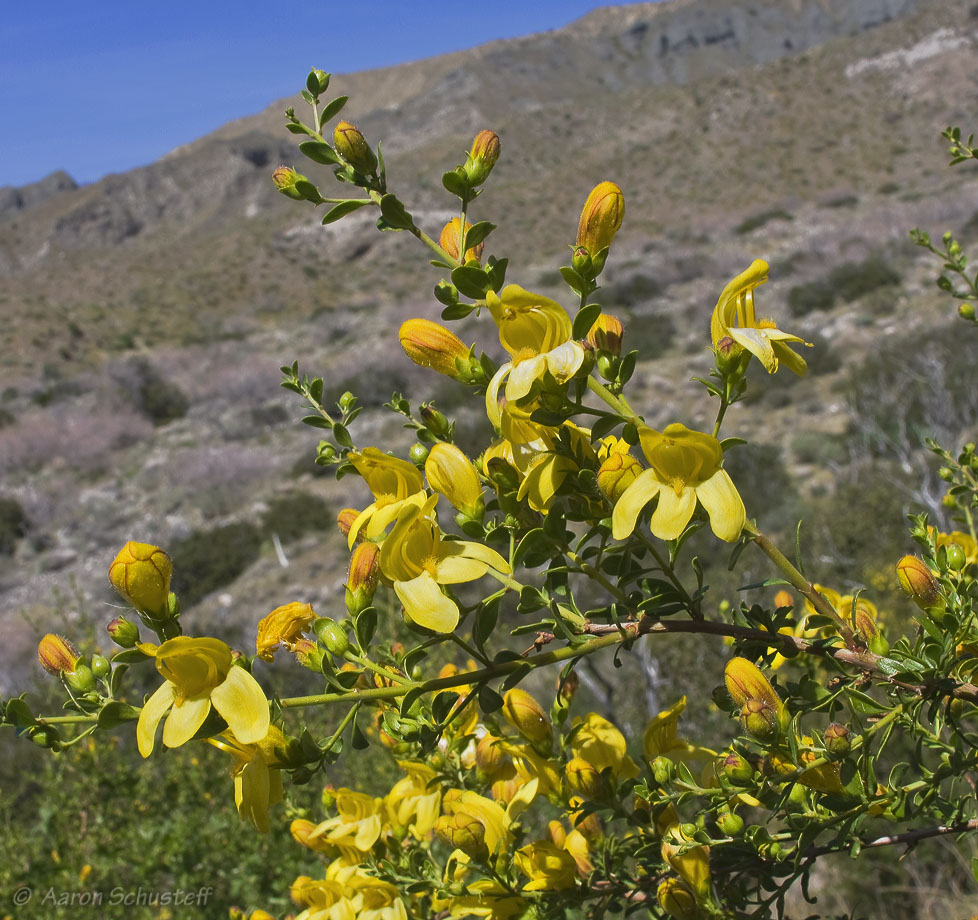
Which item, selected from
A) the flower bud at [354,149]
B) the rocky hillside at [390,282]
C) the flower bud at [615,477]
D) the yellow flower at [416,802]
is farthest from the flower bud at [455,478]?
the rocky hillside at [390,282]

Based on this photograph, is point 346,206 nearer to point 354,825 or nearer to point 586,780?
point 586,780

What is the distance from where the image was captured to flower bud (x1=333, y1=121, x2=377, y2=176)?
3.38ft

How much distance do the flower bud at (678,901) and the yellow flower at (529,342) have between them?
774 mm

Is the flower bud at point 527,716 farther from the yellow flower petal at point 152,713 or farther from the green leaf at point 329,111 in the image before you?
the green leaf at point 329,111

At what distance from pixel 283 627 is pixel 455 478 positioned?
13.0 inches

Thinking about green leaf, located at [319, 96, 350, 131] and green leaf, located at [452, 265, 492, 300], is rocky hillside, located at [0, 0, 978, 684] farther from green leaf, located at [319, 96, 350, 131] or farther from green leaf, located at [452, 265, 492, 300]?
green leaf, located at [452, 265, 492, 300]

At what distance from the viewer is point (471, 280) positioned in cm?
93

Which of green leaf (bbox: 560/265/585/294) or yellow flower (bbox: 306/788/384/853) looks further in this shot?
yellow flower (bbox: 306/788/384/853)

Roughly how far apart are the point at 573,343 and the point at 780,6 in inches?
2939

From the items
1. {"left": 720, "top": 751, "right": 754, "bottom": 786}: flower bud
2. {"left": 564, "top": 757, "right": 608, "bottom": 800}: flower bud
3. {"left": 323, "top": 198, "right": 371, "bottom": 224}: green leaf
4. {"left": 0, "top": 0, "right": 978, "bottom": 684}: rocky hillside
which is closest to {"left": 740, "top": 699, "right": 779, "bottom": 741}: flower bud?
{"left": 720, "top": 751, "right": 754, "bottom": 786}: flower bud

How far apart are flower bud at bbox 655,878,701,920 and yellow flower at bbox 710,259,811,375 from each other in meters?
0.77

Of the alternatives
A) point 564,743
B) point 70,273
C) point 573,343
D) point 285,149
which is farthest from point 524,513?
point 285,149

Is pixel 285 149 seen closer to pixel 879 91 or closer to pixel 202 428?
pixel 879 91

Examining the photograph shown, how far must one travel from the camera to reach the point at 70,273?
113ft
